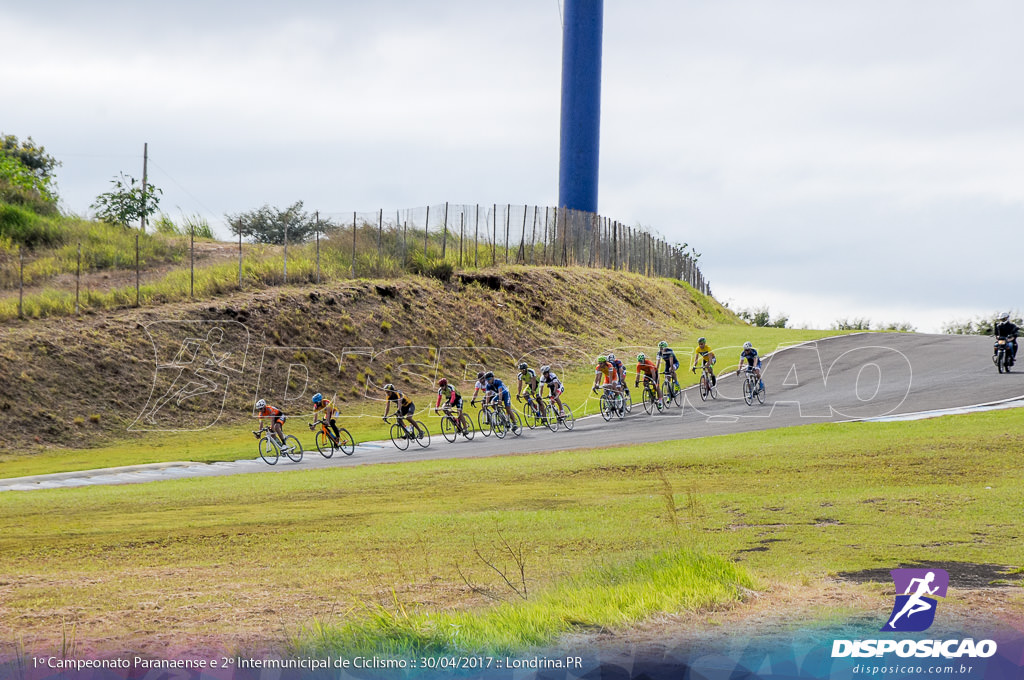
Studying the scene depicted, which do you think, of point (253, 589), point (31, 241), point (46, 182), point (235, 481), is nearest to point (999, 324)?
point (235, 481)

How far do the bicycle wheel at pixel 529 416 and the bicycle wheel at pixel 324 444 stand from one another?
685 cm

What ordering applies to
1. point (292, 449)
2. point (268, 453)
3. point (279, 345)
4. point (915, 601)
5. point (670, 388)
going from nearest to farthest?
point (915, 601) → point (268, 453) → point (292, 449) → point (670, 388) → point (279, 345)

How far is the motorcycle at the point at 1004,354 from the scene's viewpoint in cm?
3522

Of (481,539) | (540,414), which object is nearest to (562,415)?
(540,414)

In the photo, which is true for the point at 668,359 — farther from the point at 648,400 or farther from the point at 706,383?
the point at 706,383

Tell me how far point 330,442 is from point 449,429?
4302mm

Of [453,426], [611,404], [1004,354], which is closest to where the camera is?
[453,426]

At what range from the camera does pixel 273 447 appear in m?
28.2

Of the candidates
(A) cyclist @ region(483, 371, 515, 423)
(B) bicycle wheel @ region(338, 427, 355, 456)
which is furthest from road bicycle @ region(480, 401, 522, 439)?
(B) bicycle wheel @ region(338, 427, 355, 456)

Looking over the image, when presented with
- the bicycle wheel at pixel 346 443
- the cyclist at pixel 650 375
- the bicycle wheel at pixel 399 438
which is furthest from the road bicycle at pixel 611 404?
the bicycle wheel at pixel 346 443

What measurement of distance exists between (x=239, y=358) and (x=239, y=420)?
13.3 ft

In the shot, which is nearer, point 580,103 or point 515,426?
point 515,426

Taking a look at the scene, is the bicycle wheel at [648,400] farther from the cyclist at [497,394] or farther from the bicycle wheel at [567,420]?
the cyclist at [497,394]

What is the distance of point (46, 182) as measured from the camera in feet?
230
